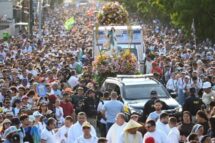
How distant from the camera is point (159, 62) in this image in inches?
1261

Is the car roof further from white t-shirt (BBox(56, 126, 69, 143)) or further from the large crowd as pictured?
white t-shirt (BBox(56, 126, 69, 143))

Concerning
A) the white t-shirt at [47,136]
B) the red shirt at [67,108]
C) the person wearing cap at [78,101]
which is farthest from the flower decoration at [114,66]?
the white t-shirt at [47,136]

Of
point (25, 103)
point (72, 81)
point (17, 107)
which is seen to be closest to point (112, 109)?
point (25, 103)

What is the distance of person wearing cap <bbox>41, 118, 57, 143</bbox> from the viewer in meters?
15.4

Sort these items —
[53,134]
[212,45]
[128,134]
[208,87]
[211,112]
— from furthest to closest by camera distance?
1. [212,45]
2. [208,87]
3. [211,112]
4. [53,134]
5. [128,134]

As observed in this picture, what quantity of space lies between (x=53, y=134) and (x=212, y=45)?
106ft

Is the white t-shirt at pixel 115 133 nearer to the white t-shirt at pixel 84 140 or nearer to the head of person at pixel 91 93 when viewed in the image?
the white t-shirt at pixel 84 140

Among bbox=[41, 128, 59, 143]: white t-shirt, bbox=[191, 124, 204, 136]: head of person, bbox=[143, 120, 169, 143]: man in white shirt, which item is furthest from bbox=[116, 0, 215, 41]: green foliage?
bbox=[143, 120, 169, 143]: man in white shirt

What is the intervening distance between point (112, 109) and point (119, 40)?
45.0 feet

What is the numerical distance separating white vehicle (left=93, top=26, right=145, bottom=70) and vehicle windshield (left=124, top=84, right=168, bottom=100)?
971cm

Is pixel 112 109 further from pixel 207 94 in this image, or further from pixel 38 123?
pixel 207 94

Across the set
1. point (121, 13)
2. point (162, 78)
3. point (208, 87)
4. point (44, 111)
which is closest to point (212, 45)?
point (121, 13)

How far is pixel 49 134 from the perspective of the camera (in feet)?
50.7

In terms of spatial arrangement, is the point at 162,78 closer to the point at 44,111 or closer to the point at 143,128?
the point at 44,111
